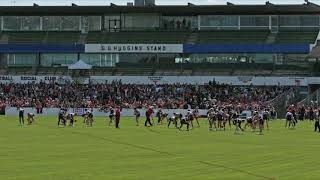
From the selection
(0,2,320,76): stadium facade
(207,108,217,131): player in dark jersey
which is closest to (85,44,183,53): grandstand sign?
(0,2,320,76): stadium facade

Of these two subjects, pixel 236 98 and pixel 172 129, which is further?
pixel 236 98

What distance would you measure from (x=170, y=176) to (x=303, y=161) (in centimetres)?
736

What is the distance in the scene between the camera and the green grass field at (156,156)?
1043 inches

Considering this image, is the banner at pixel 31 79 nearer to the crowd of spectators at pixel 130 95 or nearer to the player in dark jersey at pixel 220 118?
the crowd of spectators at pixel 130 95

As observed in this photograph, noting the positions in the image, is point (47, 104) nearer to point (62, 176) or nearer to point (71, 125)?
point (71, 125)

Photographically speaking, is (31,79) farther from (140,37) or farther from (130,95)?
(130,95)

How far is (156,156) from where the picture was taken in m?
32.6

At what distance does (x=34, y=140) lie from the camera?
42.2 m

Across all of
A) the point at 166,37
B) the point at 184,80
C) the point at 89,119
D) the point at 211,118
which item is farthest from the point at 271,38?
the point at 211,118

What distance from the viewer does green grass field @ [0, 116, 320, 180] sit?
86.9 ft

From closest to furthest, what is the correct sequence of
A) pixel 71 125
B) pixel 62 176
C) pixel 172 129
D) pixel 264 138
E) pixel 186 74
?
pixel 62 176, pixel 264 138, pixel 172 129, pixel 71 125, pixel 186 74

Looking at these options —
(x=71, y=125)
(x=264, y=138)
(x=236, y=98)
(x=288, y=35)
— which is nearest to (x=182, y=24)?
(x=288, y=35)

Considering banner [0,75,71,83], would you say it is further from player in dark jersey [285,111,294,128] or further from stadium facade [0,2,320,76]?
player in dark jersey [285,111,294,128]

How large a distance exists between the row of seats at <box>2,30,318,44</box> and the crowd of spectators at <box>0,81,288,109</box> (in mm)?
9461
